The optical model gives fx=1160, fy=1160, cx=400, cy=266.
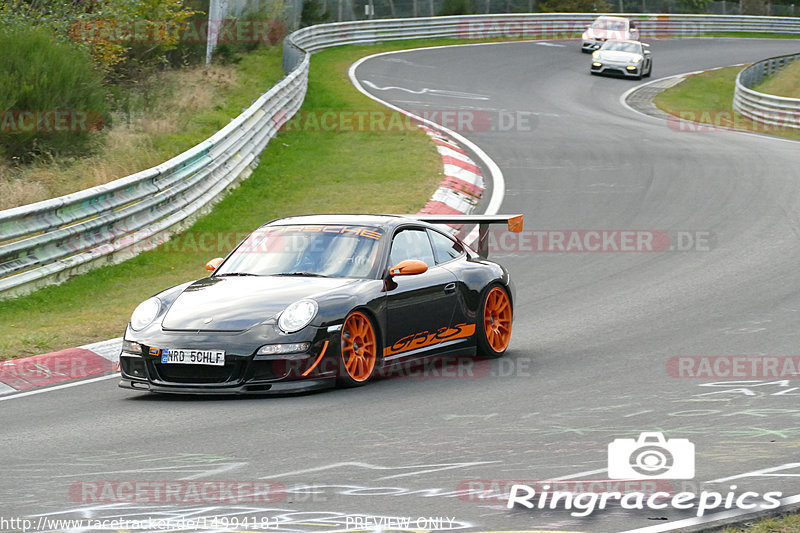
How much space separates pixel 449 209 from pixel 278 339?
9150 millimetres

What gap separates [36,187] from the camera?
50.1ft

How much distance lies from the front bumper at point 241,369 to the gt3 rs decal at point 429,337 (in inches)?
31.6

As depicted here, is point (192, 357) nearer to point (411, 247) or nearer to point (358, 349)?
point (358, 349)

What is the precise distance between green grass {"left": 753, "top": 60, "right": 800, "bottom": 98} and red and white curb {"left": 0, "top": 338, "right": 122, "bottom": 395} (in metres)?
29.6

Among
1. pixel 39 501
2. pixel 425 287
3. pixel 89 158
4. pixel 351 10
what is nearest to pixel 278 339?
pixel 425 287

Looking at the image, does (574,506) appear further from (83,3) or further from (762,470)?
(83,3)

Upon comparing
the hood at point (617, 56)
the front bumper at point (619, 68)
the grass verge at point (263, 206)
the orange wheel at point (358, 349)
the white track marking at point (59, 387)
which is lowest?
the front bumper at point (619, 68)

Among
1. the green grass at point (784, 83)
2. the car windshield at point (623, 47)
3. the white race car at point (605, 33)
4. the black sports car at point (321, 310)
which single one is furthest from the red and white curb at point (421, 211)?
the white race car at point (605, 33)

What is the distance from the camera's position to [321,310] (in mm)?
8414

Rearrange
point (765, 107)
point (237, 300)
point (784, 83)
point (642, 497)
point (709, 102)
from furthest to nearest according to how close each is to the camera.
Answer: point (784, 83), point (709, 102), point (765, 107), point (237, 300), point (642, 497)

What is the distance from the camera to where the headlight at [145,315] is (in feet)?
28.3

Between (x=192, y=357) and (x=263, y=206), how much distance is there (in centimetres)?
937

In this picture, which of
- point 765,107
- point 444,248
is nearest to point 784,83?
point 765,107

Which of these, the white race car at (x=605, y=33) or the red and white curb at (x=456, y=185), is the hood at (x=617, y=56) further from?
the red and white curb at (x=456, y=185)
